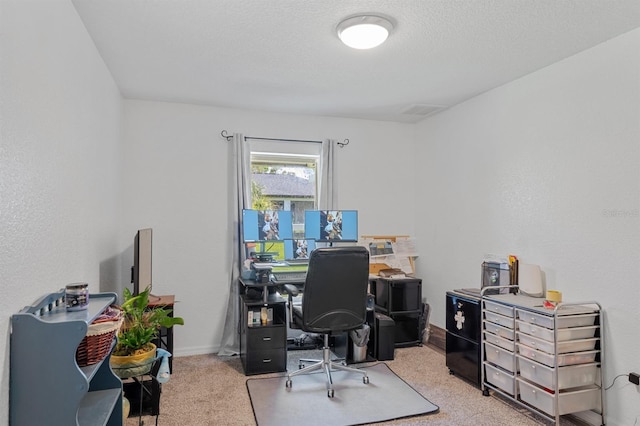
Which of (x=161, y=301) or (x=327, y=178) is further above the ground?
(x=327, y=178)

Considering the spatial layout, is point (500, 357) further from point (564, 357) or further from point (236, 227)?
point (236, 227)

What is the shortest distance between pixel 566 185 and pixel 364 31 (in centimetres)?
176

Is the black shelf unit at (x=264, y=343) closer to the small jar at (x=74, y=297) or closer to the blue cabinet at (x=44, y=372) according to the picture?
the small jar at (x=74, y=297)

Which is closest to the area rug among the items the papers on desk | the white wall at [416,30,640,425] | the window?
the white wall at [416,30,640,425]

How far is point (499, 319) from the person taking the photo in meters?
2.87

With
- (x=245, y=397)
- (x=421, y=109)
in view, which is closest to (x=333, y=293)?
(x=245, y=397)

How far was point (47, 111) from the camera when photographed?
1.75 meters

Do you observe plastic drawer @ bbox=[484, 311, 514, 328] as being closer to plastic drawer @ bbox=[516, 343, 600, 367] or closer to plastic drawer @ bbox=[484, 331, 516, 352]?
plastic drawer @ bbox=[484, 331, 516, 352]

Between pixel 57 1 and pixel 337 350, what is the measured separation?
333 centimetres

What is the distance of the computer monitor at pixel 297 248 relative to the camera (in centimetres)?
392

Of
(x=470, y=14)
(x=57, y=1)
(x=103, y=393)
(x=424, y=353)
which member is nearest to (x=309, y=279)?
(x=103, y=393)

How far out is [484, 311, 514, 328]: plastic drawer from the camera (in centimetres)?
278

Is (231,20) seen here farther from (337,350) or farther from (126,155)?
(337,350)

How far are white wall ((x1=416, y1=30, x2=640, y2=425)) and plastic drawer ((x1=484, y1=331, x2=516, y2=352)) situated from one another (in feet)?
1.71
